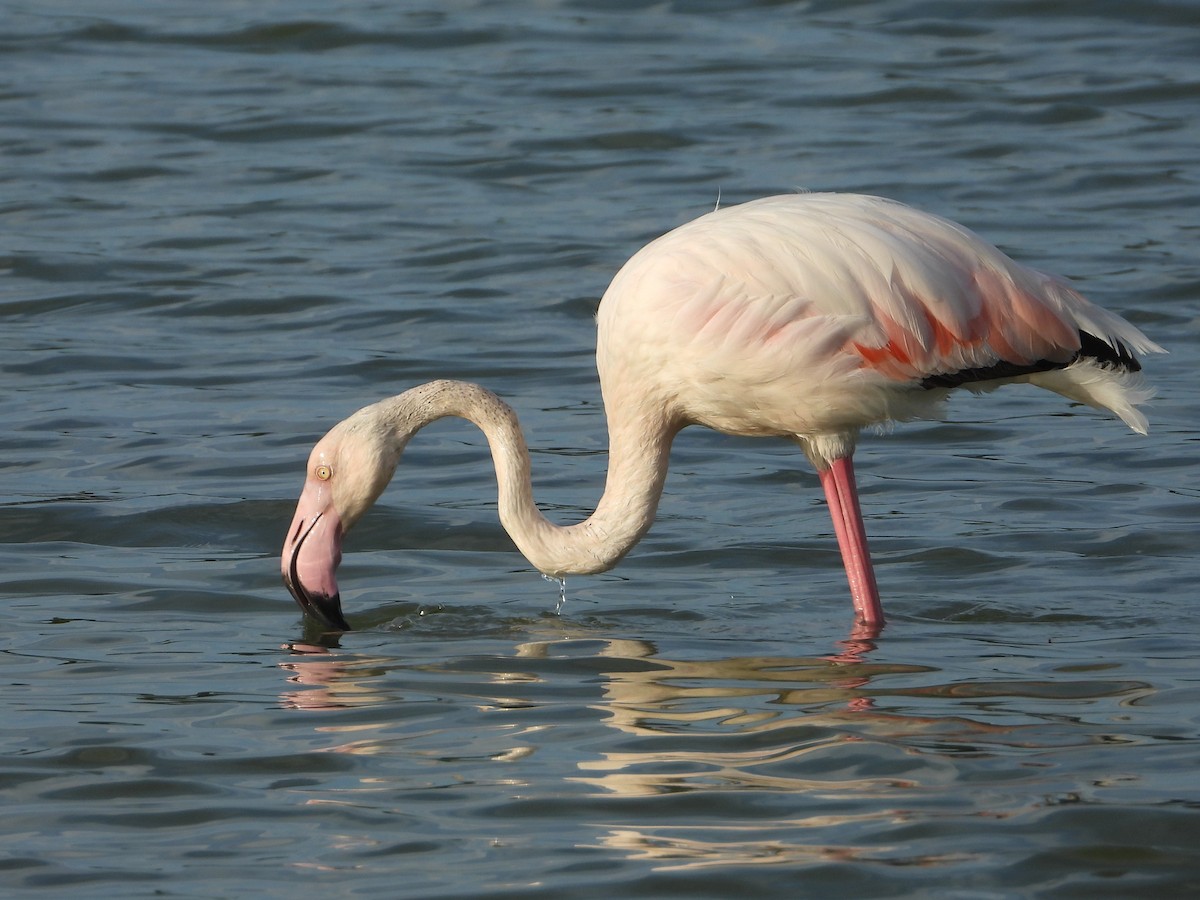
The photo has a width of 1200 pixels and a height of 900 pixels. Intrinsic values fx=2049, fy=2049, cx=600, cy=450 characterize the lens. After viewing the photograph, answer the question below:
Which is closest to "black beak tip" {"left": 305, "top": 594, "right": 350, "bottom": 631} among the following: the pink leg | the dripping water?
the dripping water

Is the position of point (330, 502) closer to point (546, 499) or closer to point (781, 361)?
point (781, 361)

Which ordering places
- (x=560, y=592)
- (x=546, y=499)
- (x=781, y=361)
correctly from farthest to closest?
(x=546, y=499) < (x=560, y=592) < (x=781, y=361)

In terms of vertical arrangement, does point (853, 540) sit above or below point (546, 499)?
above

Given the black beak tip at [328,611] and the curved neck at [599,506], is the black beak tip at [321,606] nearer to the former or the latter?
the black beak tip at [328,611]

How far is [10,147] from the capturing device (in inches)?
569

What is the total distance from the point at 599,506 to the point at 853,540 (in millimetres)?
828

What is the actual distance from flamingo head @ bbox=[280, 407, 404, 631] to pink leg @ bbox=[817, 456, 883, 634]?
144 cm

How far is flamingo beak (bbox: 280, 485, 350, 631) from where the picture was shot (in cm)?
646

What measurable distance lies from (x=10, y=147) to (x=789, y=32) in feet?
22.2

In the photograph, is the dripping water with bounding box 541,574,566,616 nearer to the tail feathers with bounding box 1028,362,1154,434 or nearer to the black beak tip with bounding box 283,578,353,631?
the black beak tip with bounding box 283,578,353,631

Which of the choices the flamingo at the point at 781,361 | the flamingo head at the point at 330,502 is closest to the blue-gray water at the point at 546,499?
the flamingo head at the point at 330,502

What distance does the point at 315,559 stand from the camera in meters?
6.50

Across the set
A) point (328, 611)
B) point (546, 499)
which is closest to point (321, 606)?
point (328, 611)

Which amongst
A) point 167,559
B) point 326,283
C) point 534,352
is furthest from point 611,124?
point 167,559
